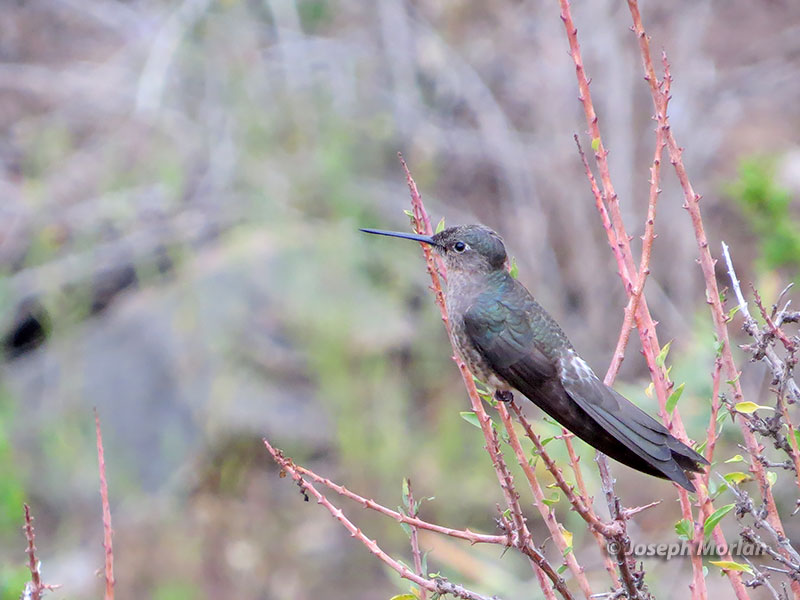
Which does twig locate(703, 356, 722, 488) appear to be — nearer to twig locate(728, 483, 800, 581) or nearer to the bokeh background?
twig locate(728, 483, 800, 581)

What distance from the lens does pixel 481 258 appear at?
3.29 metres

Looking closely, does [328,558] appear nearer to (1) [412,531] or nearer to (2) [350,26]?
(1) [412,531]

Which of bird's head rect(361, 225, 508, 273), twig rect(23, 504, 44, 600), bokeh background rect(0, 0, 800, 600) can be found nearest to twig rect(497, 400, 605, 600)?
twig rect(23, 504, 44, 600)

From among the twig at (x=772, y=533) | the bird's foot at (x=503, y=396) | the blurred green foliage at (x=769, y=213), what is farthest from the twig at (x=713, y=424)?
the blurred green foliage at (x=769, y=213)

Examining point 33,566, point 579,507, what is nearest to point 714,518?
point 579,507

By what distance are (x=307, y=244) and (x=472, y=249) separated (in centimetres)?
354

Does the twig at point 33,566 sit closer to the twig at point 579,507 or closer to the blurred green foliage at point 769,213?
the twig at point 579,507

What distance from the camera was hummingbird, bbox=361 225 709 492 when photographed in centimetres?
234

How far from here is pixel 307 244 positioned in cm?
670

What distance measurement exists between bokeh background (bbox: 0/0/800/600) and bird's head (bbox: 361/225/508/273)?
48.4 inches

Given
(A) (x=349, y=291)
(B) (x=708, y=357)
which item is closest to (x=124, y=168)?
(A) (x=349, y=291)

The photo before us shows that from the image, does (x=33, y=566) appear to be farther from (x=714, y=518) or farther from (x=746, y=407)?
(x=746, y=407)

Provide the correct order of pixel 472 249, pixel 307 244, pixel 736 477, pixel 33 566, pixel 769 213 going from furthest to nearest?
1. pixel 307 244
2. pixel 769 213
3. pixel 472 249
4. pixel 736 477
5. pixel 33 566

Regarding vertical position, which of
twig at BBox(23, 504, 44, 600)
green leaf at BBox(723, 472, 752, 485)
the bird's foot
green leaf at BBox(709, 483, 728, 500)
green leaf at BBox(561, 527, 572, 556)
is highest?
the bird's foot
